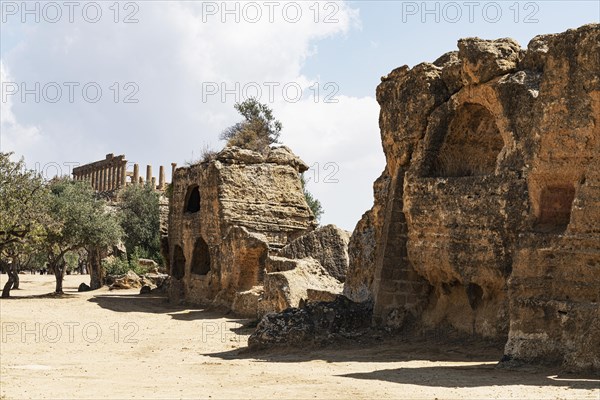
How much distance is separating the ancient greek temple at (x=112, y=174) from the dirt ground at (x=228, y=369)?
3460 centimetres

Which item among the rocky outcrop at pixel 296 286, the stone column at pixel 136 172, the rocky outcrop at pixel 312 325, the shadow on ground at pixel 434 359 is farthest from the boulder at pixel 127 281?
the stone column at pixel 136 172

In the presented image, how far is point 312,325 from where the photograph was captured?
13.2m

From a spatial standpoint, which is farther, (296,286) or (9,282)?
(9,282)

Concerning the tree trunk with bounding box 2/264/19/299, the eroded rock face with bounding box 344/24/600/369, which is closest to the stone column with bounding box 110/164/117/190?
the tree trunk with bounding box 2/264/19/299

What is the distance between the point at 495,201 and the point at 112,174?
149 ft

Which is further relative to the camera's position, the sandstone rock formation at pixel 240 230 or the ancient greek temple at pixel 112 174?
the ancient greek temple at pixel 112 174

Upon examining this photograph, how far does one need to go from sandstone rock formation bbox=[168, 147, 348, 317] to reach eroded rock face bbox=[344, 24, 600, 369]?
4421 mm

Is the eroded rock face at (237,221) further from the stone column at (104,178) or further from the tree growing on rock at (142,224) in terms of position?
the stone column at (104,178)

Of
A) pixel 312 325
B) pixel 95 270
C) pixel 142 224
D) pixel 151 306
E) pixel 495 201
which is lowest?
pixel 312 325

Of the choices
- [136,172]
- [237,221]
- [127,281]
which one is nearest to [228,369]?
[237,221]

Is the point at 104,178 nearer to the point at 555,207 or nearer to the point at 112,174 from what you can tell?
the point at 112,174

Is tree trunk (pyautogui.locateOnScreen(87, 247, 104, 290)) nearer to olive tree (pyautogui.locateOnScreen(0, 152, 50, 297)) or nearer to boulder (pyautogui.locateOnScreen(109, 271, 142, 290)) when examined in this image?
boulder (pyautogui.locateOnScreen(109, 271, 142, 290))

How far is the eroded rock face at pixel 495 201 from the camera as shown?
9.69 meters

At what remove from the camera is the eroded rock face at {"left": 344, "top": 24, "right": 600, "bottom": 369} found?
9.69 metres
